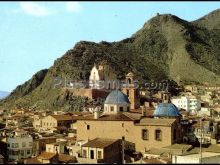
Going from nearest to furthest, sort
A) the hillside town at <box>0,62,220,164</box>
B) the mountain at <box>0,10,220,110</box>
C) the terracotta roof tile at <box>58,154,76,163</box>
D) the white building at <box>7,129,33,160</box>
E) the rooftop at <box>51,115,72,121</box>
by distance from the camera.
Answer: the terracotta roof tile at <box>58,154,76,163</box>, the hillside town at <box>0,62,220,164</box>, the white building at <box>7,129,33,160</box>, the rooftop at <box>51,115,72,121</box>, the mountain at <box>0,10,220,110</box>

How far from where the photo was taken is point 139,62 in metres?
164

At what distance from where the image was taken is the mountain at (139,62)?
12642cm

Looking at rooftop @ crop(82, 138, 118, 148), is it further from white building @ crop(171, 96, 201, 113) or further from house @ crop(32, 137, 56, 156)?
white building @ crop(171, 96, 201, 113)

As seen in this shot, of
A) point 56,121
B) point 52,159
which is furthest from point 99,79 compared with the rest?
point 52,159

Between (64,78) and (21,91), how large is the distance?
77.8 feet

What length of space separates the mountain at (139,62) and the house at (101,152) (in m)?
56.2

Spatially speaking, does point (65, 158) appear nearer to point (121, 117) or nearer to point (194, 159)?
point (121, 117)

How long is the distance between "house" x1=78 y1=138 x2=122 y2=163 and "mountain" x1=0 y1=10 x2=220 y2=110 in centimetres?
5618

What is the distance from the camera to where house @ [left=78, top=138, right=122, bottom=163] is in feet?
145

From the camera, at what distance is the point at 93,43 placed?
155500 mm

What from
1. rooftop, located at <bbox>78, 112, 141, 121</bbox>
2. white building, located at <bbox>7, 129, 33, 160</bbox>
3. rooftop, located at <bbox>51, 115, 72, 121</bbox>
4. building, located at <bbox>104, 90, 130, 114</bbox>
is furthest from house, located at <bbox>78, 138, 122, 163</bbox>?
rooftop, located at <bbox>51, 115, 72, 121</bbox>

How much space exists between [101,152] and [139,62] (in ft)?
394

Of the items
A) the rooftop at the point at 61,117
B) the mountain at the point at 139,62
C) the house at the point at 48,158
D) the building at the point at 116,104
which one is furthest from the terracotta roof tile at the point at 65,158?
the mountain at the point at 139,62

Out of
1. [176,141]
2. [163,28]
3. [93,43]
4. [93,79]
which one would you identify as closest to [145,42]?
[163,28]
